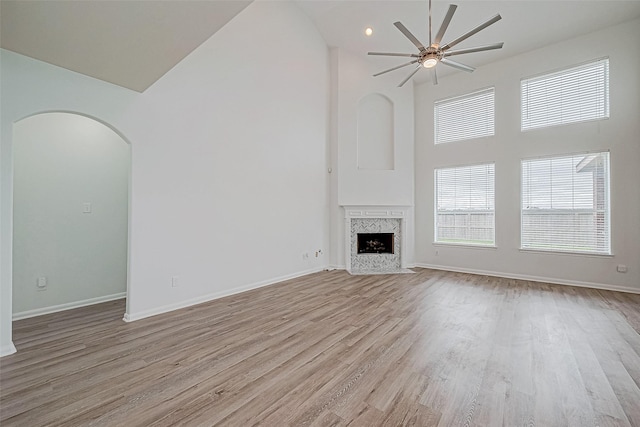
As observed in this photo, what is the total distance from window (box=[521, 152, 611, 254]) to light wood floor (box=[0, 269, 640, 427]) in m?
1.47

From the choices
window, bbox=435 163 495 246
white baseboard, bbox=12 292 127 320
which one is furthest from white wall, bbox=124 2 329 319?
window, bbox=435 163 495 246

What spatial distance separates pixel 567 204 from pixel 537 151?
114cm

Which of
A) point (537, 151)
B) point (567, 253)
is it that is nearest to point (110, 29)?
point (537, 151)

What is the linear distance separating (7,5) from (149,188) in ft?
6.11

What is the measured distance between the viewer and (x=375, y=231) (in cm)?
634

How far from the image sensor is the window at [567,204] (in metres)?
4.87

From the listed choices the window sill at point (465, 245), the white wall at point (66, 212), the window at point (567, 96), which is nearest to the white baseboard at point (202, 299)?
the white wall at point (66, 212)

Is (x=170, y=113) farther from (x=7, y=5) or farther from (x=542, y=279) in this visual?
(x=542, y=279)

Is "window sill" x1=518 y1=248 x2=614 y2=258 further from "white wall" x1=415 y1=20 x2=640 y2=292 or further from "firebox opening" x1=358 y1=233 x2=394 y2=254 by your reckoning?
"firebox opening" x1=358 y1=233 x2=394 y2=254

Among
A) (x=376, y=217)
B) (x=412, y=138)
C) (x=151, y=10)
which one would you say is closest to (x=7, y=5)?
(x=151, y=10)

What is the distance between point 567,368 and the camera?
2.27 meters

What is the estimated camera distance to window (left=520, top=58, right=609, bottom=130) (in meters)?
4.89

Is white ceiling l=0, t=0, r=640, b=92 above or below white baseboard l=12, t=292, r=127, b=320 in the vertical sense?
above

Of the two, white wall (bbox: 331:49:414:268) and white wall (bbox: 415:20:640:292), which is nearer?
white wall (bbox: 415:20:640:292)
